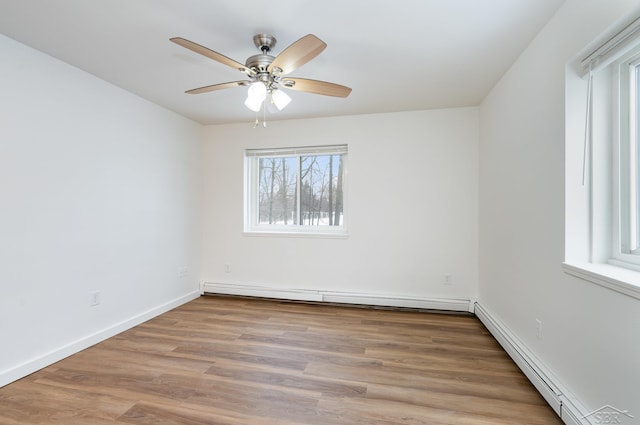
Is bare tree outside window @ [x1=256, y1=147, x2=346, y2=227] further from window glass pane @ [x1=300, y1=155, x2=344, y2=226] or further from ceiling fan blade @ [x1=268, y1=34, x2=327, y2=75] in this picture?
ceiling fan blade @ [x1=268, y1=34, x2=327, y2=75]

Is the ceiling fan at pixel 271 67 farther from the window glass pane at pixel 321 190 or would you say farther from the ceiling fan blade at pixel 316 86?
the window glass pane at pixel 321 190

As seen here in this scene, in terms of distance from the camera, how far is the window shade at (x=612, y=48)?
49.1 inches

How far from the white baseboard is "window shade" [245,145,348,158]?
210 cm

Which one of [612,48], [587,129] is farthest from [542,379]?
[612,48]

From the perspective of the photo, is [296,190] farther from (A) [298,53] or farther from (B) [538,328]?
(B) [538,328]

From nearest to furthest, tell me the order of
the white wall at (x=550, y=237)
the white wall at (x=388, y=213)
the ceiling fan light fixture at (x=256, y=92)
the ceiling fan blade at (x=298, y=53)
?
the white wall at (x=550, y=237) → the ceiling fan blade at (x=298, y=53) → the ceiling fan light fixture at (x=256, y=92) → the white wall at (x=388, y=213)

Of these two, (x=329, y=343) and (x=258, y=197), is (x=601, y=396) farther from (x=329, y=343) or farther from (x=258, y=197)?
(x=258, y=197)

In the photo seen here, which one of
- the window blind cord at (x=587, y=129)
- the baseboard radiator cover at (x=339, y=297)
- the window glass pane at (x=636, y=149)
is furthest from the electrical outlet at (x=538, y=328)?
the baseboard radiator cover at (x=339, y=297)

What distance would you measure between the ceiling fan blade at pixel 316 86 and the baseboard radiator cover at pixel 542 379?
219 cm

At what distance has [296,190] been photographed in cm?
385

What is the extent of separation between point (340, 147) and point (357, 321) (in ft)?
6.72

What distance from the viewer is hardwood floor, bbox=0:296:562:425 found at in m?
1.63

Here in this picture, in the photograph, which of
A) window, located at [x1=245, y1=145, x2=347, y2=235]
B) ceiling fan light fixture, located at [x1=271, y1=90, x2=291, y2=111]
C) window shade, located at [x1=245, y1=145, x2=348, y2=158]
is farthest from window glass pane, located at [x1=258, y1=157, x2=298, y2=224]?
ceiling fan light fixture, located at [x1=271, y1=90, x2=291, y2=111]

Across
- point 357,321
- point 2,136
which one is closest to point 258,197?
point 357,321
